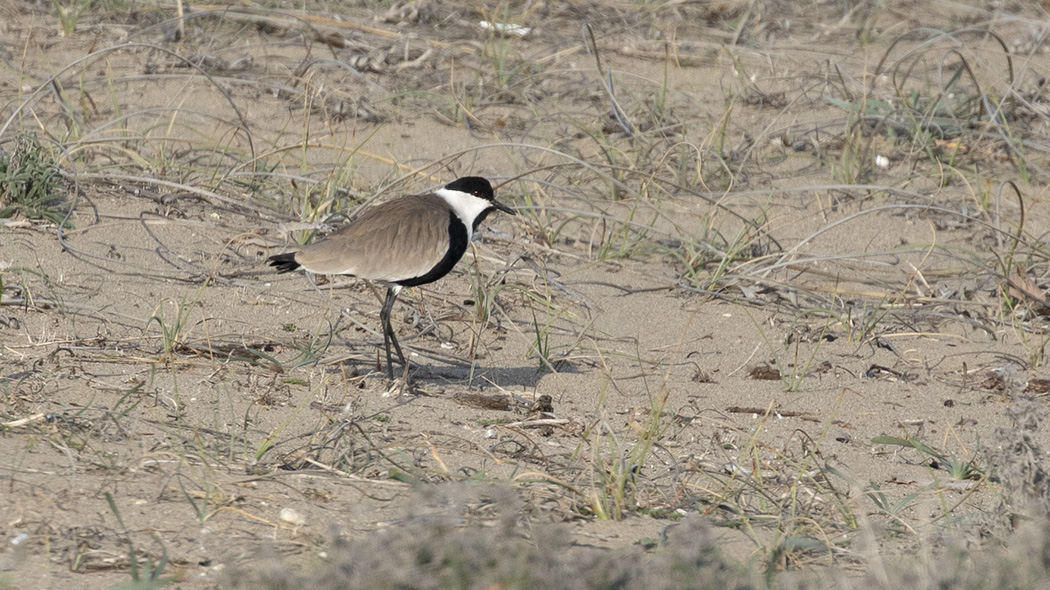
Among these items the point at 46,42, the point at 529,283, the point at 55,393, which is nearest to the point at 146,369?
the point at 55,393

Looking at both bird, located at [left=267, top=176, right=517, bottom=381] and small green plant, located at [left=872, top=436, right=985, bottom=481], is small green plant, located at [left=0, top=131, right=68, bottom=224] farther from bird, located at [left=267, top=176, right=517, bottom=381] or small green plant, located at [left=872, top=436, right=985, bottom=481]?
small green plant, located at [left=872, top=436, right=985, bottom=481]

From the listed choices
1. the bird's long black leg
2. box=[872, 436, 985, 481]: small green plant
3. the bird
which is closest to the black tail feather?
the bird

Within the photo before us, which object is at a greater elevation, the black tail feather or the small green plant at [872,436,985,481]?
the black tail feather

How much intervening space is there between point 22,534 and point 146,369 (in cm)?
139

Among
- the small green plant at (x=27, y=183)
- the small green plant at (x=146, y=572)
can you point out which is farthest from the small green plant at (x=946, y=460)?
the small green plant at (x=27, y=183)

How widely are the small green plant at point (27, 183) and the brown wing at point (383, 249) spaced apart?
1.44 metres

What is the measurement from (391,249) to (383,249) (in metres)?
0.04

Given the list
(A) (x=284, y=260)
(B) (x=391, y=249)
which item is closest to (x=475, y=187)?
(B) (x=391, y=249)

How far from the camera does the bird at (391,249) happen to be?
4.45 meters

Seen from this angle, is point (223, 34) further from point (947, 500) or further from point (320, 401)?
point (947, 500)

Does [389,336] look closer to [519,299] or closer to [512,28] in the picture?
[519,299]

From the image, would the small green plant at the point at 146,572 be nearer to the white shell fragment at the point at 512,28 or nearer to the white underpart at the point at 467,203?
the white underpart at the point at 467,203

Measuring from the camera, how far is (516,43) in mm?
8258

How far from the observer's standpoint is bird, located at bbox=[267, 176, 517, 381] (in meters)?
4.45
